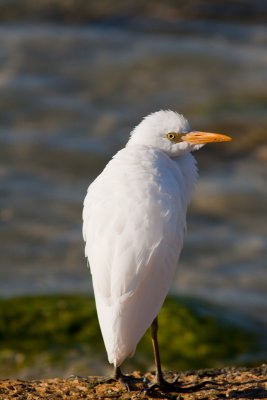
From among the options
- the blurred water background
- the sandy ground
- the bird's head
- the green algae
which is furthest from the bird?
the blurred water background

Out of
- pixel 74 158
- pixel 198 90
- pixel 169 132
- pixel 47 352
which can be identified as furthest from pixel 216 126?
pixel 169 132

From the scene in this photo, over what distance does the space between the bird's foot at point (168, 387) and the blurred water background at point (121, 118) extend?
4.39 meters

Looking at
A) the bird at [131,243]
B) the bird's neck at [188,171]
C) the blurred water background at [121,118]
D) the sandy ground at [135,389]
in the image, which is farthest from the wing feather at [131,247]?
the blurred water background at [121,118]

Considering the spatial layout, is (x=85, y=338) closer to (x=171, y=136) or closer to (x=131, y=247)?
(x=171, y=136)

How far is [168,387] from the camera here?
4.84 metres

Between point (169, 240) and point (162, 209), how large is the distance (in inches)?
5.9

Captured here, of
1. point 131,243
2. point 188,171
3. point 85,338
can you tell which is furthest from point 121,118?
point 131,243

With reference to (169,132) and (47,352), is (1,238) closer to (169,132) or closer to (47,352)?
(47,352)

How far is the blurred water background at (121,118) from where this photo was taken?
10.5 meters

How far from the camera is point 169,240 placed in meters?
4.52

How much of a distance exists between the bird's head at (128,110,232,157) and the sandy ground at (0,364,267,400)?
1.22 meters

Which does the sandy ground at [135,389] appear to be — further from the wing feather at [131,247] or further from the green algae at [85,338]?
the green algae at [85,338]

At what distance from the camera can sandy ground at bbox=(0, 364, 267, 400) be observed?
468cm

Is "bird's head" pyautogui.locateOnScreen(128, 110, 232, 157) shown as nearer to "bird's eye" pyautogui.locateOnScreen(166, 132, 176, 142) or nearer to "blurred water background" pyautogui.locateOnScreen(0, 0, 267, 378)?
"bird's eye" pyautogui.locateOnScreen(166, 132, 176, 142)
